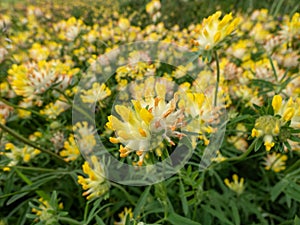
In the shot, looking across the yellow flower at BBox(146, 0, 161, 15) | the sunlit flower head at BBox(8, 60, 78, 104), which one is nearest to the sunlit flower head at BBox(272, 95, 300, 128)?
the sunlit flower head at BBox(8, 60, 78, 104)

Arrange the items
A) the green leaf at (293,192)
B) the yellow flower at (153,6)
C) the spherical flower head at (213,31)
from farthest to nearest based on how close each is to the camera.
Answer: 1. the yellow flower at (153,6)
2. the green leaf at (293,192)
3. the spherical flower head at (213,31)

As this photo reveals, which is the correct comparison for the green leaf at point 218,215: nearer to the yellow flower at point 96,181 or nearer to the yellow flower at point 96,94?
the yellow flower at point 96,181

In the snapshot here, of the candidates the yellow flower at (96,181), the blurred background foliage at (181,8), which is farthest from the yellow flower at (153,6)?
the yellow flower at (96,181)

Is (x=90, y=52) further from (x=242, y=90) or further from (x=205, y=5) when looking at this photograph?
(x=205, y=5)

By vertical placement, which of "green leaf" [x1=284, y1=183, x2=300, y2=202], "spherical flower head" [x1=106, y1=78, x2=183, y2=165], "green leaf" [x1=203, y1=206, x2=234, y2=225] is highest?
"green leaf" [x1=284, y1=183, x2=300, y2=202]

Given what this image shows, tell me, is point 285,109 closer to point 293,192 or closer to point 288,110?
point 288,110

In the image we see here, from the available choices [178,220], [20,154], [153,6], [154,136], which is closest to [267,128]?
[154,136]

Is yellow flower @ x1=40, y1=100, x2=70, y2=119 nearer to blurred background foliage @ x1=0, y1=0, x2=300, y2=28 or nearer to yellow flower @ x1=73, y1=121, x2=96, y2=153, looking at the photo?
yellow flower @ x1=73, y1=121, x2=96, y2=153
